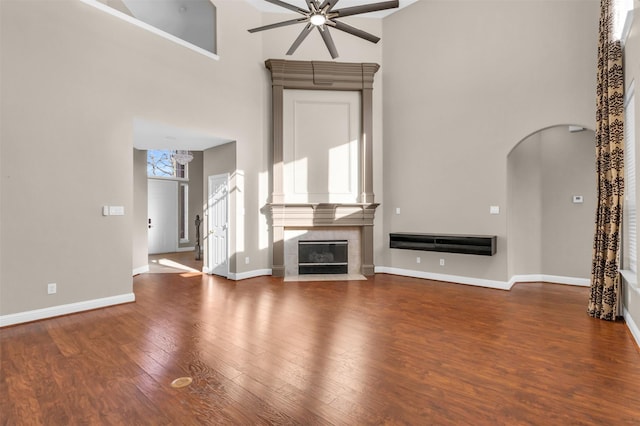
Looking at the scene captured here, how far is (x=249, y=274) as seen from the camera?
6410 millimetres

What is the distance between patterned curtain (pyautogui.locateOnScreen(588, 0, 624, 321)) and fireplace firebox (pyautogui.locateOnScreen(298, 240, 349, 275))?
399 centimetres

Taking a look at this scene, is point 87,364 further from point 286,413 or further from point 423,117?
point 423,117

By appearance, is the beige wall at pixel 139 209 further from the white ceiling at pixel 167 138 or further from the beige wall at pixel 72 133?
the beige wall at pixel 72 133

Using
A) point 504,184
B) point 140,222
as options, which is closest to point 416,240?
point 504,184

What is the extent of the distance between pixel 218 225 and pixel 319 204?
2130 millimetres

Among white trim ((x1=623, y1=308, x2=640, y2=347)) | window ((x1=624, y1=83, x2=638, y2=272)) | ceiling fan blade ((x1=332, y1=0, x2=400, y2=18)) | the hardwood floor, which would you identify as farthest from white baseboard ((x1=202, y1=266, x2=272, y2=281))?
window ((x1=624, y1=83, x2=638, y2=272))

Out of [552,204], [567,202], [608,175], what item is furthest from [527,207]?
[608,175]

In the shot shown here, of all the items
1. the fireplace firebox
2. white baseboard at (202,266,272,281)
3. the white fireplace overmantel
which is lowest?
white baseboard at (202,266,272,281)

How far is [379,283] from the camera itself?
595 centimetres

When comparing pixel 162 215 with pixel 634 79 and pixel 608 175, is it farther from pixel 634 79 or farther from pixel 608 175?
Answer: pixel 634 79

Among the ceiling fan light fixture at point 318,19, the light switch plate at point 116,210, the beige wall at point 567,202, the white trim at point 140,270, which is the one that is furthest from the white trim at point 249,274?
the beige wall at point 567,202

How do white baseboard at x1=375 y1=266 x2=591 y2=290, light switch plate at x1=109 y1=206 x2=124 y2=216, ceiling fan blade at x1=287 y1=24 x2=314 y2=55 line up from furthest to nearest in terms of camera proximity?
white baseboard at x1=375 y1=266 x2=591 y2=290 → light switch plate at x1=109 y1=206 x2=124 y2=216 → ceiling fan blade at x1=287 y1=24 x2=314 y2=55

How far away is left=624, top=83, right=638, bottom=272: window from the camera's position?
138 inches

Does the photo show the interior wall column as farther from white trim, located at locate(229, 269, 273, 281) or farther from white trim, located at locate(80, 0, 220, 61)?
white trim, located at locate(80, 0, 220, 61)
